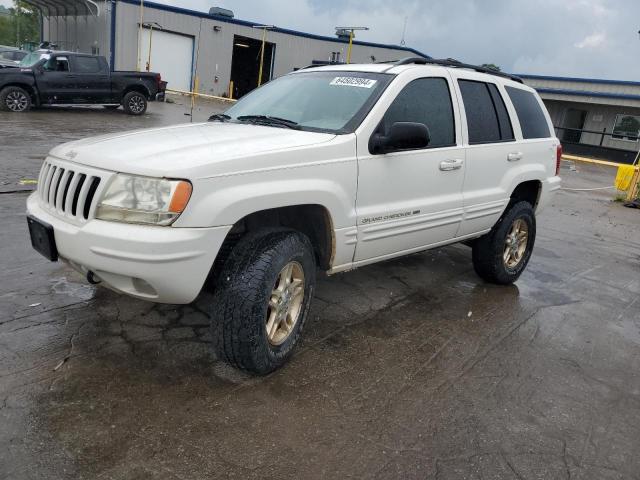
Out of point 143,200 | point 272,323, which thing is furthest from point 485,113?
point 143,200

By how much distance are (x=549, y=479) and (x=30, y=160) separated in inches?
342

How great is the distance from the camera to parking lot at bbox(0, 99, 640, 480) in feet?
8.24

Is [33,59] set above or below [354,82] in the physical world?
below

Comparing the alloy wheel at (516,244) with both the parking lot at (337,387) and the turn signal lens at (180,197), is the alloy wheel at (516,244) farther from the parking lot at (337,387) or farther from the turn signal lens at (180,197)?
the turn signal lens at (180,197)

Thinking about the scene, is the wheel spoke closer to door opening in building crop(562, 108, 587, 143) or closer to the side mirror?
the side mirror

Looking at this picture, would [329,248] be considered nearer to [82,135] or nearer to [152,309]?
[152,309]

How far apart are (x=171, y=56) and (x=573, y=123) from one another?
21454 millimetres

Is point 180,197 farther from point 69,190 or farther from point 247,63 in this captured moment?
point 247,63

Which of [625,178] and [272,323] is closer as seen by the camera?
[272,323]

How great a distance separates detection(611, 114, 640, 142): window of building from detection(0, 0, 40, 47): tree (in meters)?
61.3

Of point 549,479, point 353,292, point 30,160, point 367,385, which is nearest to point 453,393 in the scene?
point 367,385

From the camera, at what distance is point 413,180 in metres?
3.83

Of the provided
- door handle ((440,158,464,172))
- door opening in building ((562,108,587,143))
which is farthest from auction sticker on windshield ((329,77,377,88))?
door opening in building ((562,108,587,143))

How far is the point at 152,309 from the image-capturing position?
12.7 ft
